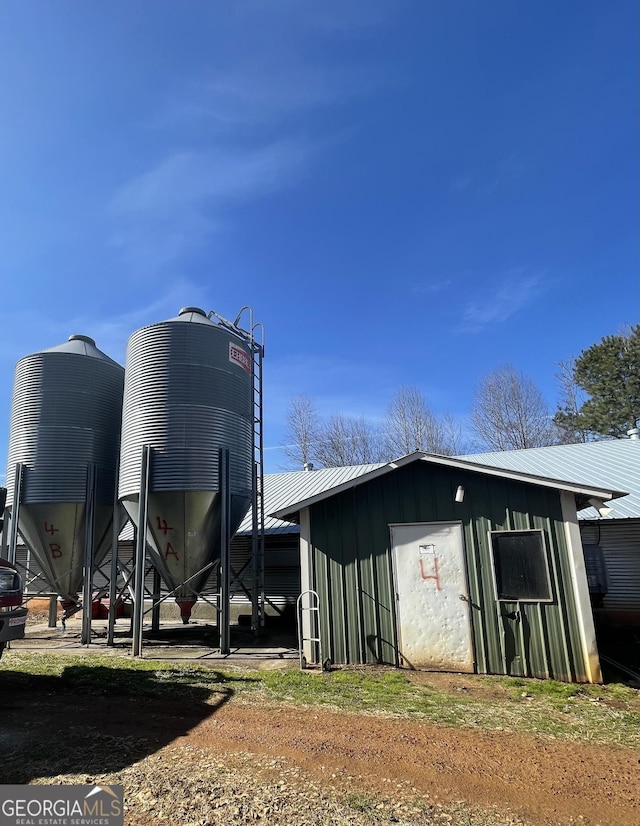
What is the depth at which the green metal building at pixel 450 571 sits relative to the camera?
7.71 m

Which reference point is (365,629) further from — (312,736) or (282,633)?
(282,633)

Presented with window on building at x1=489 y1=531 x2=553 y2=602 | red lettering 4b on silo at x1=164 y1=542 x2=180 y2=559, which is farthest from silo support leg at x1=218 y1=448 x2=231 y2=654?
window on building at x1=489 y1=531 x2=553 y2=602

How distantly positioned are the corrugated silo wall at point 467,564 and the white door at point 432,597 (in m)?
0.14

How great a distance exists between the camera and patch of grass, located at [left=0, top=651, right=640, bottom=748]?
5.53 m

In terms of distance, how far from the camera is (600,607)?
11492 mm

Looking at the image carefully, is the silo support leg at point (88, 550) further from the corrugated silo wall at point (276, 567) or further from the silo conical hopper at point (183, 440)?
the corrugated silo wall at point (276, 567)

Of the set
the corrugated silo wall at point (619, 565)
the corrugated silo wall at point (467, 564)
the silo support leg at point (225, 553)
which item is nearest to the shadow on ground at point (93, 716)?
the silo support leg at point (225, 553)

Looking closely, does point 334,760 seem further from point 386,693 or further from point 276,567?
point 276,567

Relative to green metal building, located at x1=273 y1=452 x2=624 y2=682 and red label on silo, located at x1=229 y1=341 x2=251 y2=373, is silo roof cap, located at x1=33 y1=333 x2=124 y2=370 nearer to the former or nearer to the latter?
red label on silo, located at x1=229 y1=341 x2=251 y2=373

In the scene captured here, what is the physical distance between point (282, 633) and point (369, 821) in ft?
30.7

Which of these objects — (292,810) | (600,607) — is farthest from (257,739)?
(600,607)

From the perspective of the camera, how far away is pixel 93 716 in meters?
5.83

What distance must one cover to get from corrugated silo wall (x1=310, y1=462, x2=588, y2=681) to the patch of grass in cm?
42

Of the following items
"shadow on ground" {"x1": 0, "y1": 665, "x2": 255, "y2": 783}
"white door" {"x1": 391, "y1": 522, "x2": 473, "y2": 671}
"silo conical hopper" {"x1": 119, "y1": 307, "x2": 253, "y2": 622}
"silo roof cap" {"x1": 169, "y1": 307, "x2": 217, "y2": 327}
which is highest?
"silo roof cap" {"x1": 169, "y1": 307, "x2": 217, "y2": 327}
